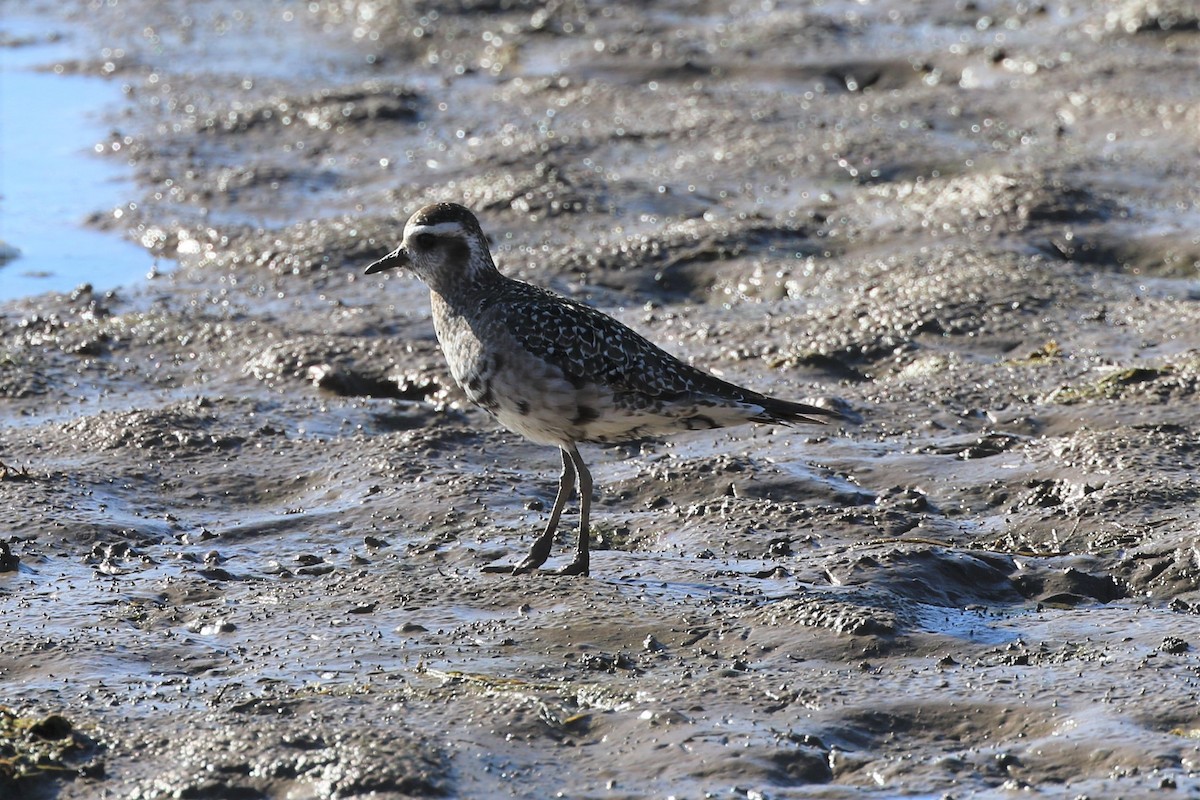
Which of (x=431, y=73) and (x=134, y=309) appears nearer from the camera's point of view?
(x=134, y=309)

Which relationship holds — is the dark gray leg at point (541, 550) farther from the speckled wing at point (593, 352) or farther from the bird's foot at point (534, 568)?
the speckled wing at point (593, 352)

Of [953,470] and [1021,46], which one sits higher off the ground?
[1021,46]

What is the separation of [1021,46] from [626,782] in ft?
37.0

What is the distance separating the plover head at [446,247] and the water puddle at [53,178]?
3.92 m

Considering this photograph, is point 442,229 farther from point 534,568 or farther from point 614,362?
point 534,568

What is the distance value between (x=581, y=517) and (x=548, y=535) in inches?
6.3

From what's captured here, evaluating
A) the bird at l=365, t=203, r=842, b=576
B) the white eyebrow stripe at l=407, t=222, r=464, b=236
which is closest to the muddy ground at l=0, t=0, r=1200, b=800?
the bird at l=365, t=203, r=842, b=576

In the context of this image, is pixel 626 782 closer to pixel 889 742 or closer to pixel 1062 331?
pixel 889 742

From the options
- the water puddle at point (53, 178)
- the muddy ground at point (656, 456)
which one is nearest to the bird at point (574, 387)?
the muddy ground at point (656, 456)

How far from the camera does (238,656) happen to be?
578 centimetres

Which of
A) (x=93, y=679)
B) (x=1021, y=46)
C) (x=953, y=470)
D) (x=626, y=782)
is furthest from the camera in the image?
(x=1021, y=46)

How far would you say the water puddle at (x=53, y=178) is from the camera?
1071cm

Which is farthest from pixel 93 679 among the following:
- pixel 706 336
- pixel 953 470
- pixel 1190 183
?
pixel 1190 183

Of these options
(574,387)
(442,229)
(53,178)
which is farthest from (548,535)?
(53,178)
